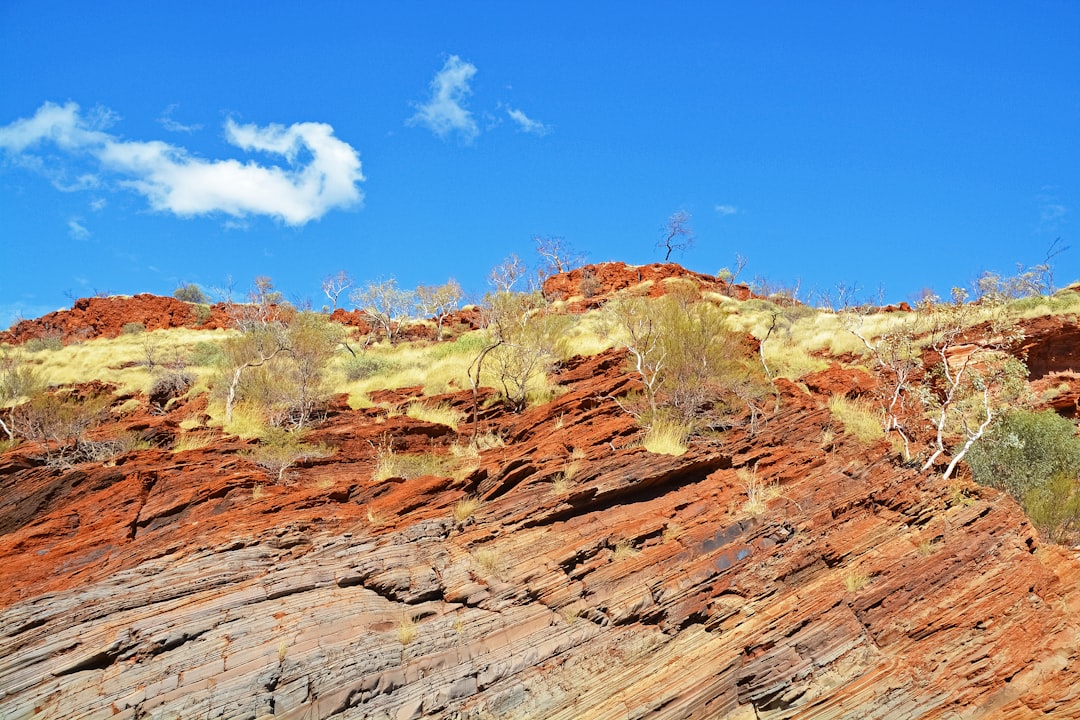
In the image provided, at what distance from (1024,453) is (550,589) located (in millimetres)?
11247

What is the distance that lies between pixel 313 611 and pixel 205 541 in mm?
2150

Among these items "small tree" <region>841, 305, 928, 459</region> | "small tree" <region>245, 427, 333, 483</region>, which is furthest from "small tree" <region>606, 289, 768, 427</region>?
"small tree" <region>245, 427, 333, 483</region>

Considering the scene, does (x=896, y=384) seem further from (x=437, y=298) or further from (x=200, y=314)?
(x=200, y=314)

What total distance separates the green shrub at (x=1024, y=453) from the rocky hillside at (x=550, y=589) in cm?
413

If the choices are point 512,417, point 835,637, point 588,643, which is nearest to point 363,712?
point 588,643

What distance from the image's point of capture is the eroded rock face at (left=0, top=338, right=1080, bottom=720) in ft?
23.8

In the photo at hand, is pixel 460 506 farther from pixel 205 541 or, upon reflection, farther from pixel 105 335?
pixel 105 335

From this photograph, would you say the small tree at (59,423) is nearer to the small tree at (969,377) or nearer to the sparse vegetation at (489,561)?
the sparse vegetation at (489,561)

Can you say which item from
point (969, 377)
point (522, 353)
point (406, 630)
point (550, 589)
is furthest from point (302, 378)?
point (969, 377)

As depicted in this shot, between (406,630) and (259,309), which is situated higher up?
(259,309)

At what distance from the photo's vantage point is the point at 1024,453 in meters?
13.8

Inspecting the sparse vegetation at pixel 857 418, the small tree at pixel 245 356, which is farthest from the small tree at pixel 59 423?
the sparse vegetation at pixel 857 418

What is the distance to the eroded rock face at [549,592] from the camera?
724 centimetres

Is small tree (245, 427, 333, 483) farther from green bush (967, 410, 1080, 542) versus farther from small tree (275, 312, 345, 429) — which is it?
green bush (967, 410, 1080, 542)
